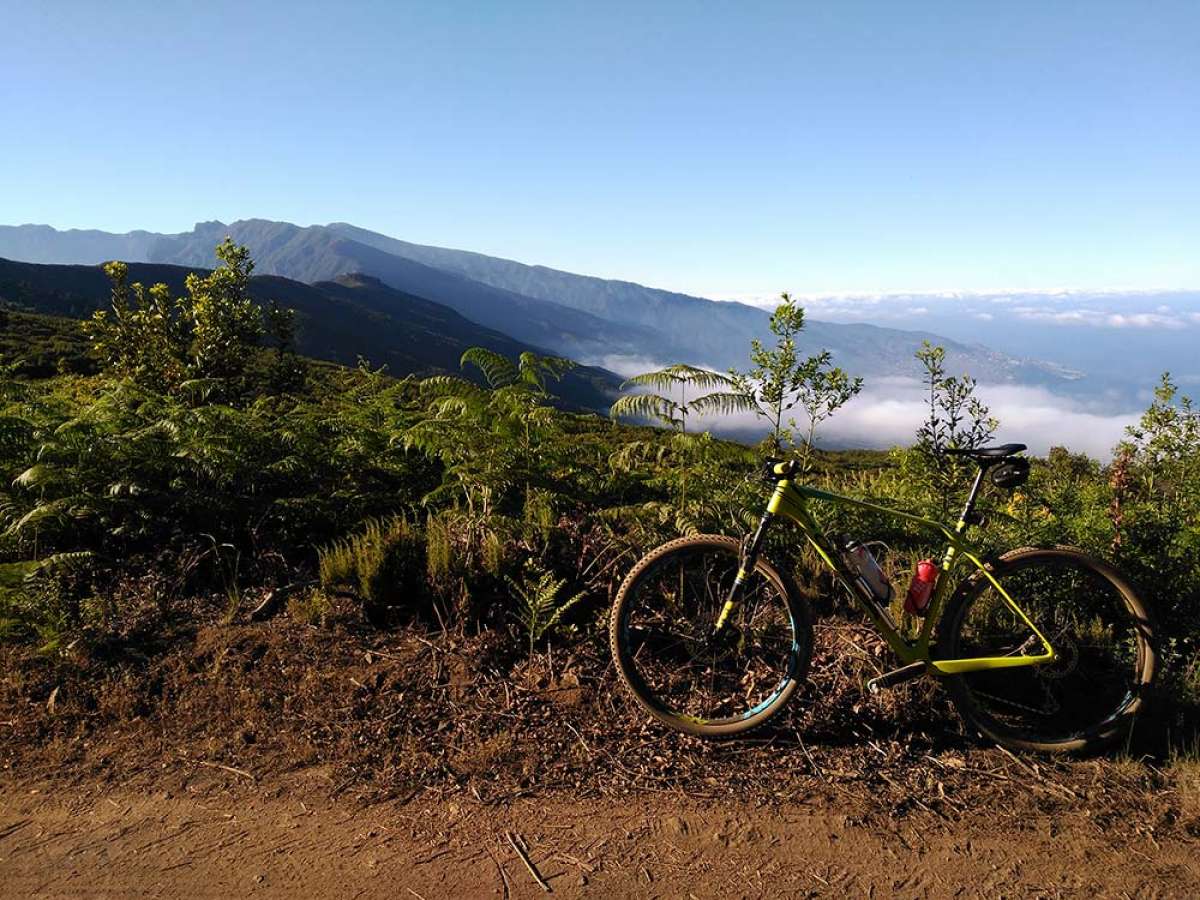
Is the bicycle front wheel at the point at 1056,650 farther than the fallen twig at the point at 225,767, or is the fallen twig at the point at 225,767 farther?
the bicycle front wheel at the point at 1056,650

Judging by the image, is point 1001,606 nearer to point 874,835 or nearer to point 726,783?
point 874,835

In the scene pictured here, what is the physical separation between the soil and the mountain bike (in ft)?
0.71

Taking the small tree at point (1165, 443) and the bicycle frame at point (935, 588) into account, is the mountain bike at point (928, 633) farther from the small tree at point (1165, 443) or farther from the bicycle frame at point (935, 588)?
the small tree at point (1165, 443)

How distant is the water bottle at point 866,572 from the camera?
3.63 meters

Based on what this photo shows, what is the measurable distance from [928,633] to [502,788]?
2.30m

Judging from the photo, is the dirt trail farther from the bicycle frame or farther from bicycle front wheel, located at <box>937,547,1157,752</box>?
the bicycle frame

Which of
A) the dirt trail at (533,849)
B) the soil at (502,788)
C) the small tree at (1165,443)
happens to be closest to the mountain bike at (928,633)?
the soil at (502,788)

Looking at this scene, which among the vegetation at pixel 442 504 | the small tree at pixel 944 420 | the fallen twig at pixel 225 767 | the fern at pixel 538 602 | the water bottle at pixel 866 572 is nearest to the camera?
the fallen twig at pixel 225 767

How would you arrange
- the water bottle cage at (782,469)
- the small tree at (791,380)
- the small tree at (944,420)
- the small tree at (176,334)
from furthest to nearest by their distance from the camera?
the small tree at (176,334)
the small tree at (791,380)
the small tree at (944,420)
the water bottle cage at (782,469)

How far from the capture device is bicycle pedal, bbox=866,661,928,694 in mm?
3596

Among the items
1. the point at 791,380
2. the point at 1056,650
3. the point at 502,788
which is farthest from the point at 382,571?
the point at 791,380

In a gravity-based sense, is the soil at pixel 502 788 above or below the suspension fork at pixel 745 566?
below

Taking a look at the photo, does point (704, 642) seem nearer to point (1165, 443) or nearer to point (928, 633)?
point (928, 633)

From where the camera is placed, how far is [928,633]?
3631 millimetres
